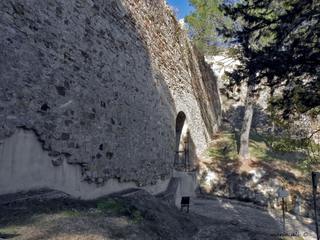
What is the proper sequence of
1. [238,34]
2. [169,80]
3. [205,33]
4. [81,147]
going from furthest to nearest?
[205,33]
[169,80]
[238,34]
[81,147]

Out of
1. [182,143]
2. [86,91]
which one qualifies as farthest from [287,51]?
[182,143]

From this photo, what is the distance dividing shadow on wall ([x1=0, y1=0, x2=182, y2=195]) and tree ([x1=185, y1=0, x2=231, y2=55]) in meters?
8.02

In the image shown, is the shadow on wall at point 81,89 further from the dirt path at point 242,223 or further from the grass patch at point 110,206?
the dirt path at point 242,223

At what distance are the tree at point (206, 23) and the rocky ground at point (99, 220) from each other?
10088mm

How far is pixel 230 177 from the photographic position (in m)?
12.4

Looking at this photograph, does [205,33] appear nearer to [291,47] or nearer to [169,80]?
[169,80]

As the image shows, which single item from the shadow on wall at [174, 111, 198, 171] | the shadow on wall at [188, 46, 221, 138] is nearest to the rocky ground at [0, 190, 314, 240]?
the shadow on wall at [174, 111, 198, 171]

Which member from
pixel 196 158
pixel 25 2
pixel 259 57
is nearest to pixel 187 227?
pixel 259 57

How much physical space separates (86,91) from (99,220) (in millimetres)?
2207

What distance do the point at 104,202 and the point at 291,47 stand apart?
13.2 feet

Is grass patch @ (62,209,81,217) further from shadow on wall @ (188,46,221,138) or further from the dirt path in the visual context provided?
shadow on wall @ (188,46,221,138)

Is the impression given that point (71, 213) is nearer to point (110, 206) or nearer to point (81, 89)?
point (110, 206)

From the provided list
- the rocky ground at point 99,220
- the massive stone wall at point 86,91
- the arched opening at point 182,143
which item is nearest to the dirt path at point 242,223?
the rocky ground at point 99,220

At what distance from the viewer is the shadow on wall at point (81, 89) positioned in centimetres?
397
